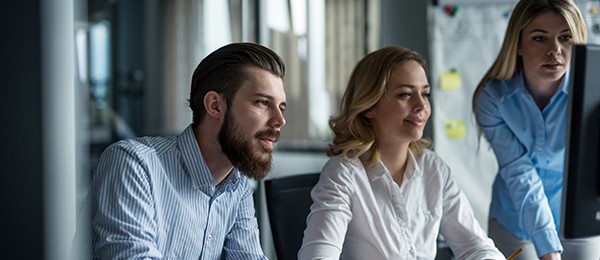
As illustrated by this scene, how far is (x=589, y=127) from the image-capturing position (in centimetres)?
106

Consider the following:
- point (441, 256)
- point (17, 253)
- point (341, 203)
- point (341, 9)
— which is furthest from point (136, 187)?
point (341, 9)

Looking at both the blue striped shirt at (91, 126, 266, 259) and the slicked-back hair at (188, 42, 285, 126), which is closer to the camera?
the blue striped shirt at (91, 126, 266, 259)

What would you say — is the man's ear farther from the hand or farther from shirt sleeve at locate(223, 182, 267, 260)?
the hand

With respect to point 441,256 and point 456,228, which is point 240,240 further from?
point 441,256

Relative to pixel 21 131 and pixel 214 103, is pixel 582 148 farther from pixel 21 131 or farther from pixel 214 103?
pixel 21 131

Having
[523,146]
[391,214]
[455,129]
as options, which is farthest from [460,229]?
[455,129]

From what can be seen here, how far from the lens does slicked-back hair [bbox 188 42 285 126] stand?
1533mm

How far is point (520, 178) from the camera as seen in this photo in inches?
71.8

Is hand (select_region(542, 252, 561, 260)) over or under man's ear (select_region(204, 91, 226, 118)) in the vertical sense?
under

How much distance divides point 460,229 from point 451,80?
143 centimetres

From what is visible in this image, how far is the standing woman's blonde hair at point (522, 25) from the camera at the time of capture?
5.81 feet

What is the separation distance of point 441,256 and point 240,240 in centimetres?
147

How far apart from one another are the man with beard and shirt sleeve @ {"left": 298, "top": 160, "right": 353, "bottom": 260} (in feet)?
0.53

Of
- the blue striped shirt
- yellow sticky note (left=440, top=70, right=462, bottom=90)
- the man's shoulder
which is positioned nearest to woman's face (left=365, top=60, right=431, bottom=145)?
the blue striped shirt
